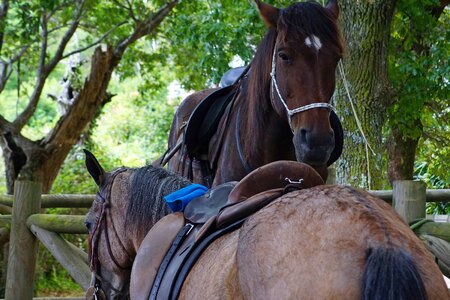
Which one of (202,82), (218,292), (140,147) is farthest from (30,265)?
(140,147)

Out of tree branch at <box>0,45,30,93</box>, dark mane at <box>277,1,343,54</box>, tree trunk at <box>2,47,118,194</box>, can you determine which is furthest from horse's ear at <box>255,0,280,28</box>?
tree branch at <box>0,45,30,93</box>

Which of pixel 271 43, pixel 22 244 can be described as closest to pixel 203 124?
pixel 271 43

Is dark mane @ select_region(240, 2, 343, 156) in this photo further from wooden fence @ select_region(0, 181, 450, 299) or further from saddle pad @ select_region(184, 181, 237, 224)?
saddle pad @ select_region(184, 181, 237, 224)

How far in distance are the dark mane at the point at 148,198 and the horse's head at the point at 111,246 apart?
2.5 inches

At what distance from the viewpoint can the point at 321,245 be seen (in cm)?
219

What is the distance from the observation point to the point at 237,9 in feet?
36.2

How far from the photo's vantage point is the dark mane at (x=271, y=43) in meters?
4.68

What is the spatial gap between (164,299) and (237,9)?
27.9ft

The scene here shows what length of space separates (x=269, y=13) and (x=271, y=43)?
203mm

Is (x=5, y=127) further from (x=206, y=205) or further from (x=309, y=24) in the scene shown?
(x=206, y=205)

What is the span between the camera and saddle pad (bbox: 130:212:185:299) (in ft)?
10.0

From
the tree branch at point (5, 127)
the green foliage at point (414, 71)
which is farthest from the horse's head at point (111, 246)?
the tree branch at point (5, 127)

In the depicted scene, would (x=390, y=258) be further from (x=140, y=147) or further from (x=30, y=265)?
(x=140, y=147)

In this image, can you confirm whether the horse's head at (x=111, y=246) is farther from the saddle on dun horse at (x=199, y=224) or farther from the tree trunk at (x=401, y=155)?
the tree trunk at (x=401, y=155)
